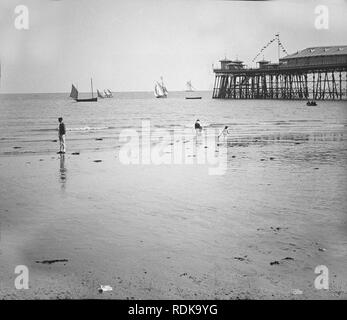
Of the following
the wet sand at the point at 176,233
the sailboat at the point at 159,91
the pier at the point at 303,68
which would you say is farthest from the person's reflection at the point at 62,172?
the sailboat at the point at 159,91

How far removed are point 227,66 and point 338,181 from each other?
7342 cm

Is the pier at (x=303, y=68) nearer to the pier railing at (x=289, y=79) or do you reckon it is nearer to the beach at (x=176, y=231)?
the pier railing at (x=289, y=79)

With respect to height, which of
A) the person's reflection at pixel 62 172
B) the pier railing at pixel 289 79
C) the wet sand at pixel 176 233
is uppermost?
the pier railing at pixel 289 79

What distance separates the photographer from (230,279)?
16.6 ft

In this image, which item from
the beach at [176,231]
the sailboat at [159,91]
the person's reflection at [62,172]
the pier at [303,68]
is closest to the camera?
the beach at [176,231]

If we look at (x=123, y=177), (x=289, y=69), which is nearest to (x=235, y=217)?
(x=123, y=177)

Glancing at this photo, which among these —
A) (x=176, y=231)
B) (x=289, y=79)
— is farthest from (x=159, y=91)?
(x=176, y=231)

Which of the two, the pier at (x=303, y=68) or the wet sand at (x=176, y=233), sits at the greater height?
the pier at (x=303, y=68)

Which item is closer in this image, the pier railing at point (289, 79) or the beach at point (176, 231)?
the beach at point (176, 231)

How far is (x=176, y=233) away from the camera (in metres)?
6.78

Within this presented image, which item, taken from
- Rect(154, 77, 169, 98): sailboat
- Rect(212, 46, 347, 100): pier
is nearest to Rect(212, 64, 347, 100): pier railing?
Rect(212, 46, 347, 100): pier

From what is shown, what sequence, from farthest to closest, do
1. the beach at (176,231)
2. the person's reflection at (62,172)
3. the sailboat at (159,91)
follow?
1. the sailboat at (159,91)
2. the person's reflection at (62,172)
3. the beach at (176,231)

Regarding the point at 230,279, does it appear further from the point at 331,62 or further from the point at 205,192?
the point at 331,62

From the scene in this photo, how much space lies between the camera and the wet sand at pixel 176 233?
498 cm
